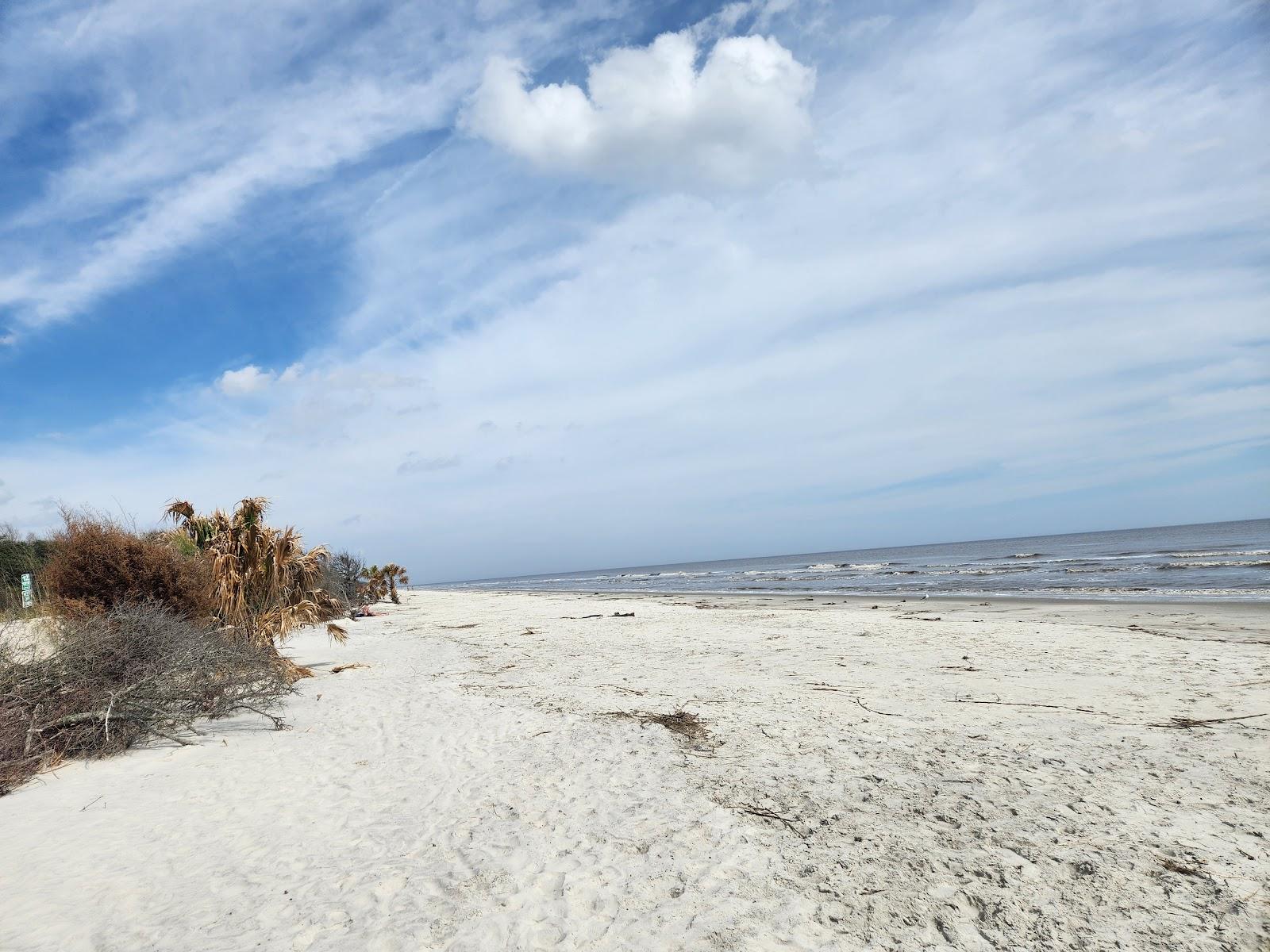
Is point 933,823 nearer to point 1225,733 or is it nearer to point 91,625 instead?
point 1225,733

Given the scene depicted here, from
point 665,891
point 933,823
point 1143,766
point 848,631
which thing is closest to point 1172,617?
point 848,631

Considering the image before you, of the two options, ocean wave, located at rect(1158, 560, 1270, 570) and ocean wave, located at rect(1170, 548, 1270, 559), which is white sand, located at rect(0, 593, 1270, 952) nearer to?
ocean wave, located at rect(1158, 560, 1270, 570)

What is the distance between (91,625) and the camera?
27.3ft

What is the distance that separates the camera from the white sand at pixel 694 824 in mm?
3457

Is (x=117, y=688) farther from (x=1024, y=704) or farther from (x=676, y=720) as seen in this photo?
(x=1024, y=704)

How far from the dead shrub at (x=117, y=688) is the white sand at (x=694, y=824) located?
359mm

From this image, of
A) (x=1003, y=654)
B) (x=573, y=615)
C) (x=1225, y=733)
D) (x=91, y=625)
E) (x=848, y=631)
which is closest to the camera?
(x=1225, y=733)

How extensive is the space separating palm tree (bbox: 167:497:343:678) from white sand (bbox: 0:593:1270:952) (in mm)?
2887

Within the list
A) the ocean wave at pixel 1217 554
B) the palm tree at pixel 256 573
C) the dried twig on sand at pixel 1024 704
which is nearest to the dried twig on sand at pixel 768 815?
the dried twig on sand at pixel 1024 704

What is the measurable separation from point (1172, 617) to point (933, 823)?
570 inches

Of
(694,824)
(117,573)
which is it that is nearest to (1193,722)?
(694,824)

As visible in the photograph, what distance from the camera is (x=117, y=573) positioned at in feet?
35.9

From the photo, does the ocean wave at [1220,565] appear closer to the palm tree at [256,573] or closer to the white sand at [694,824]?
the white sand at [694,824]

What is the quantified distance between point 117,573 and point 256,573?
200 cm
